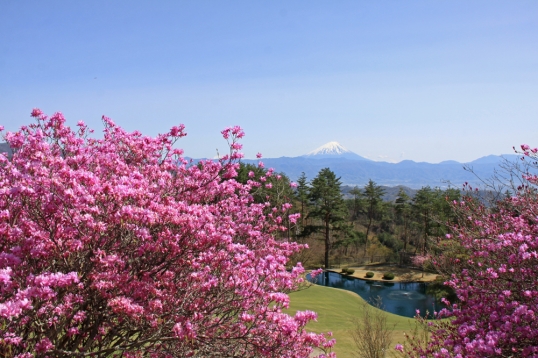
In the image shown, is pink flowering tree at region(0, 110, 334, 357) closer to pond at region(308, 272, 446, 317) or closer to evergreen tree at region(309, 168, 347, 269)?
pond at region(308, 272, 446, 317)

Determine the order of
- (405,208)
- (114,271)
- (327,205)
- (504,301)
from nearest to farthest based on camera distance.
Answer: (114,271) < (504,301) < (327,205) < (405,208)

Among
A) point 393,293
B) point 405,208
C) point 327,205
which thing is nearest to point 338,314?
point 393,293

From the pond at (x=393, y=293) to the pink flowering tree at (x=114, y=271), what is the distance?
69.6ft

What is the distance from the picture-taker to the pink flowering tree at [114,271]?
10.1 feet

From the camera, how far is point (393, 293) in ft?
98.3

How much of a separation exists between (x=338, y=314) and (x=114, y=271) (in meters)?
16.4

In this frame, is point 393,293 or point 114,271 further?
point 393,293

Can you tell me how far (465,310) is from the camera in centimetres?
563

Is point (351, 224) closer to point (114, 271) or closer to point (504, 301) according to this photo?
point (504, 301)

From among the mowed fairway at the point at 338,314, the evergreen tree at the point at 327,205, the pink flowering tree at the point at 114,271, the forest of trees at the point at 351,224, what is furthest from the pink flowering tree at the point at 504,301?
the evergreen tree at the point at 327,205

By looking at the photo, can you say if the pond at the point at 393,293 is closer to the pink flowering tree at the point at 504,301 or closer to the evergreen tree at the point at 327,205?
the evergreen tree at the point at 327,205

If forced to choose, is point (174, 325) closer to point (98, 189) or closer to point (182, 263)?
point (182, 263)

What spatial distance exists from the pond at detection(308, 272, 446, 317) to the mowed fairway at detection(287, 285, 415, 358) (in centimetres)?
256

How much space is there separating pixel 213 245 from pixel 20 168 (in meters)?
2.19
